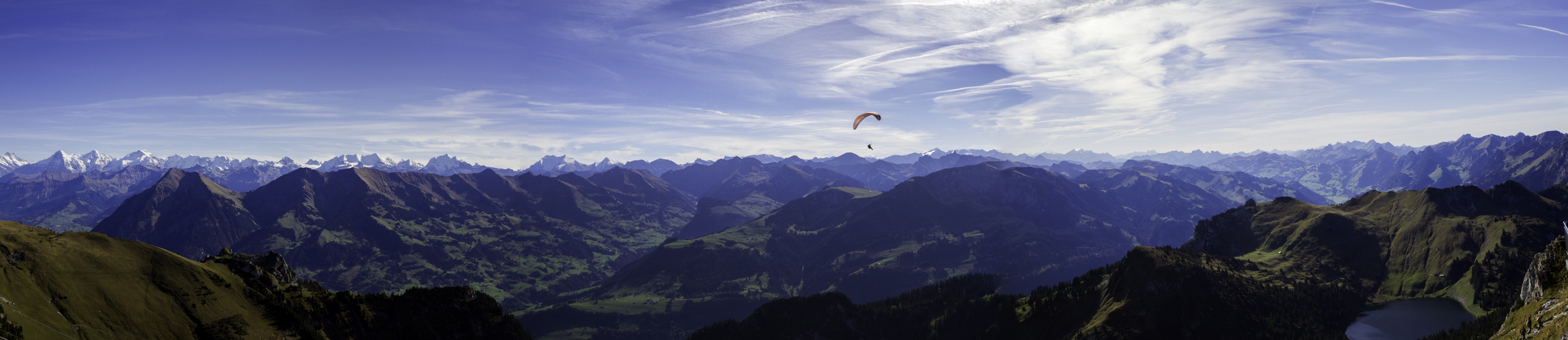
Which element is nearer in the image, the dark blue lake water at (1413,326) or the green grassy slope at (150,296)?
the green grassy slope at (150,296)

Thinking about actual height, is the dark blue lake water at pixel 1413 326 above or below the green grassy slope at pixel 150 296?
below

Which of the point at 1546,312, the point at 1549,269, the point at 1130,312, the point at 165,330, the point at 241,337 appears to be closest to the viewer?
the point at 1546,312

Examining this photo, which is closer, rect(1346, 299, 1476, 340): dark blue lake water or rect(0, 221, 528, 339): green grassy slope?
rect(0, 221, 528, 339): green grassy slope

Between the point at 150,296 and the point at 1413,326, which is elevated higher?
the point at 150,296

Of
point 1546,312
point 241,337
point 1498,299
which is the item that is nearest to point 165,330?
point 241,337

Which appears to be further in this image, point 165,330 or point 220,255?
point 220,255

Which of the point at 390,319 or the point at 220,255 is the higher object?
the point at 220,255

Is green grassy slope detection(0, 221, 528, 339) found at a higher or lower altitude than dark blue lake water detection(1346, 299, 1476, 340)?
higher

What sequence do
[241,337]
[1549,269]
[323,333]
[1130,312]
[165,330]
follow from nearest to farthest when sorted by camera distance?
[1549,269], [165,330], [241,337], [323,333], [1130,312]

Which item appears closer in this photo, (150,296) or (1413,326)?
(150,296)

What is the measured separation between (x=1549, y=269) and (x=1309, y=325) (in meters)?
137

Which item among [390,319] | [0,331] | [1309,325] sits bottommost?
[1309,325]

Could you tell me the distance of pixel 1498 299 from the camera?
189 metres

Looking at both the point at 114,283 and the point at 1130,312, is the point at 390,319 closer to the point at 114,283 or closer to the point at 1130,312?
the point at 114,283
